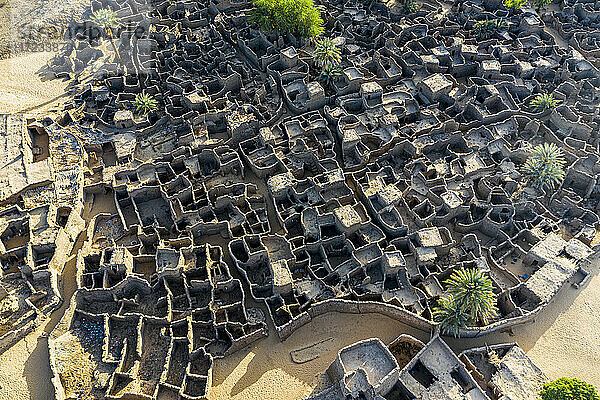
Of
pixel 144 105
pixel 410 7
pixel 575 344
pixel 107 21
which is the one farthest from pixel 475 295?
pixel 107 21

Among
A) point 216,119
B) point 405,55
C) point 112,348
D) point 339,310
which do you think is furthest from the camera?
point 405,55

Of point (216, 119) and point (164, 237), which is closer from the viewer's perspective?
point (164, 237)

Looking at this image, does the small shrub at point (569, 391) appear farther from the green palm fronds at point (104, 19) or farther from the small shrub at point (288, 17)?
the green palm fronds at point (104, 19)

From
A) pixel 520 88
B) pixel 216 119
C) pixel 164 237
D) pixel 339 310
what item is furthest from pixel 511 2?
pixel 164 237

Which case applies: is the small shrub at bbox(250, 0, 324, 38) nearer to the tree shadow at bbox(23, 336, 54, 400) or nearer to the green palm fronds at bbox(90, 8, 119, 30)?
the green palm fronds at bbox(90, 8, 119, 30)

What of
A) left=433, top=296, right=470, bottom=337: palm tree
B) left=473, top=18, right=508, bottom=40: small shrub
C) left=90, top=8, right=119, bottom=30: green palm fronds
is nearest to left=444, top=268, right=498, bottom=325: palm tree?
left=433, top=296, right=470, bottom=337: palm tree

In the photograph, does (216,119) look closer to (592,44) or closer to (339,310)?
(339,310)

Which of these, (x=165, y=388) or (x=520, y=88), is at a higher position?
(x=520, y=88)
